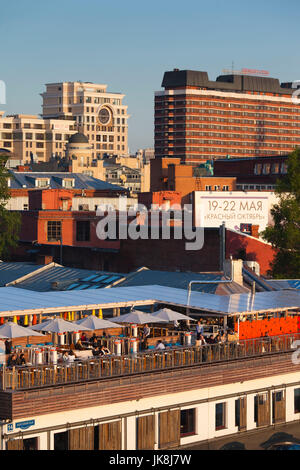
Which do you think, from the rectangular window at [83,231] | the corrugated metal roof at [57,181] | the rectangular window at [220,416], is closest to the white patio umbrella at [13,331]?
the rectangular window at [220,416]

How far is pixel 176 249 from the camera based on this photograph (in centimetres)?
8162

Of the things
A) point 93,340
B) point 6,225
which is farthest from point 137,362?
point 6,225

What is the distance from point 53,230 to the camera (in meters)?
95.4

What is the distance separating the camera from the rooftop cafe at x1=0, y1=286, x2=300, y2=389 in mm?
35469

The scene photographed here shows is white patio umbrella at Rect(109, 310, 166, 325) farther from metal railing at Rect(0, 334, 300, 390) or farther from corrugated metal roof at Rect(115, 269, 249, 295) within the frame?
corrugated metal roof at Rect(115, 269, 249, 295)

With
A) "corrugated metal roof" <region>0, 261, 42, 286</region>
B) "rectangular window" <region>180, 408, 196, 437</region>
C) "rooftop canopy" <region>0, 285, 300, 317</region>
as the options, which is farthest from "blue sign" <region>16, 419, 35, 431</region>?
"corrugated metal roof" <region>0, 261, 42, 286</region>

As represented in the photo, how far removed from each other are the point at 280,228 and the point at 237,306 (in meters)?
33.1

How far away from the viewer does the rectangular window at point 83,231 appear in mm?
93625

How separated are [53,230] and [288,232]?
88.1ft

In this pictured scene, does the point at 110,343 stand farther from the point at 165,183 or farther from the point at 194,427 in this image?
the point at 165,183

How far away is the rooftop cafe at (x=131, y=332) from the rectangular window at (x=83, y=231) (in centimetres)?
4083

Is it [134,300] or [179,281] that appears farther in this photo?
[179,281]

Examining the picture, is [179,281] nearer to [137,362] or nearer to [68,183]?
[137,362]
